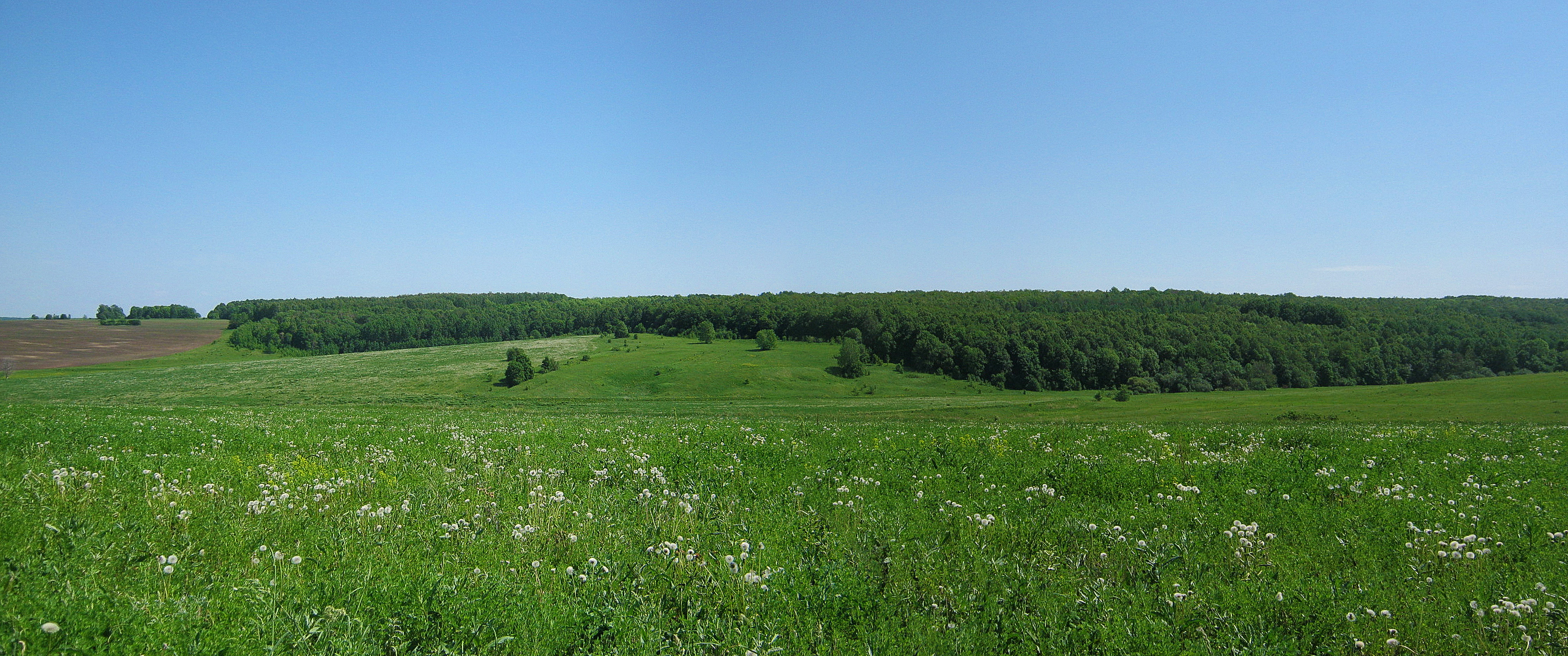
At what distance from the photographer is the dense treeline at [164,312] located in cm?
16812

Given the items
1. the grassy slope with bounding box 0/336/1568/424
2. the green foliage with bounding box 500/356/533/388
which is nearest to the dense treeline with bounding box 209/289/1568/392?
the grassy slope with bounding box 0/336/1568/424

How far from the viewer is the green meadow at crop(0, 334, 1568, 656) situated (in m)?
4.60

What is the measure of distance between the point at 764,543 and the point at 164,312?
24279 centimetres

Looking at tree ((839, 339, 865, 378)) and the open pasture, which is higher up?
the open pasture

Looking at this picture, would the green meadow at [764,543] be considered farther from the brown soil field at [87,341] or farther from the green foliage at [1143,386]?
the brown soil field at [87,341]

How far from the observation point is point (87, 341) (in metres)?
109

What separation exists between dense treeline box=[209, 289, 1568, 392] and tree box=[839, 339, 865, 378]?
1641cm

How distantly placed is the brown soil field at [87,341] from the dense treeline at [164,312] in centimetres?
2453

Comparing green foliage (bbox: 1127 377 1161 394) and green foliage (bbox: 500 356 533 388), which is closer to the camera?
green foliage (bbox: 500 356 533 388)

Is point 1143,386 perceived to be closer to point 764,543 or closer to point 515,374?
point 515,374

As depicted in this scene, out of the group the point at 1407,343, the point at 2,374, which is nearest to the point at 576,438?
the point at 2,374

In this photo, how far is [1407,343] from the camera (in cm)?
12512

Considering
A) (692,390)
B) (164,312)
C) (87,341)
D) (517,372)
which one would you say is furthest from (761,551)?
(164,312)

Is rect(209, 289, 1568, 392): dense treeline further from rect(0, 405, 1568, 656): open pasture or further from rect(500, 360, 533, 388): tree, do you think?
rect(0, 405, 1568, 656): open pasture
